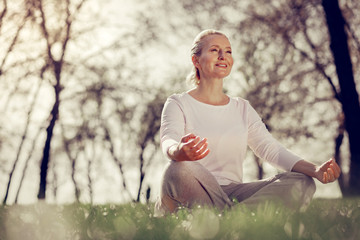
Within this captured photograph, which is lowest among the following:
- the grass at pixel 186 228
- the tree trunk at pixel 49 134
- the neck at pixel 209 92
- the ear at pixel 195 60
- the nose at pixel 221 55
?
the tree trunk at pixel 49 134

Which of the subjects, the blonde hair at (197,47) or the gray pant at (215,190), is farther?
the blonde hair at (197,47)

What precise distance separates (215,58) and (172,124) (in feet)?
2.63

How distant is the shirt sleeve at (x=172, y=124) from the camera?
4.25m

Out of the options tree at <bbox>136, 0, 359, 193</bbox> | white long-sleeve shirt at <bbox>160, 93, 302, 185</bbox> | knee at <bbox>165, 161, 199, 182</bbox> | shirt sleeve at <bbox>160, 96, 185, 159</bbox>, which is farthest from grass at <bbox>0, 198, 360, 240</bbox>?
tree at <bbox>136, 0, 359, 193</bbox>

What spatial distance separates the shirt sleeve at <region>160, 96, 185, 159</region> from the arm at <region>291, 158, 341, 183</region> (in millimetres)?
1147

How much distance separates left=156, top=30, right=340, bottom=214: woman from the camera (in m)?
4.11

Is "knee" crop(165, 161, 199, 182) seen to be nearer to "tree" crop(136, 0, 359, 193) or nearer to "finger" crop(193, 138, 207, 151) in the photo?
"finger" crop(193, 138, 207, 151)

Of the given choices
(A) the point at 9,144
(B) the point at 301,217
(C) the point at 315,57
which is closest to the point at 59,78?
(A) the point at 9,144

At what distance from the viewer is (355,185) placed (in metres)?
12.0

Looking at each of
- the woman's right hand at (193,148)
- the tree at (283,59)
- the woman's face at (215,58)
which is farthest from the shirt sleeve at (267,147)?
→ the tree at (283,59)

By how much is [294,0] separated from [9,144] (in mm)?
11410

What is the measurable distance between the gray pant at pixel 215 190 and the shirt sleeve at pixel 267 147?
0.19m

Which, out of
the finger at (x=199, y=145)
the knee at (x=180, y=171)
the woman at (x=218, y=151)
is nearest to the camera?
the finger at (x=199, y=145)

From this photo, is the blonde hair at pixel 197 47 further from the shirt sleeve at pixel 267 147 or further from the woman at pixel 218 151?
the shirt sleeve at pixel 267 147
